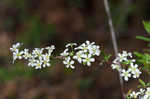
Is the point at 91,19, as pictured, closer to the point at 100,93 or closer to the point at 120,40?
the point at 120,40

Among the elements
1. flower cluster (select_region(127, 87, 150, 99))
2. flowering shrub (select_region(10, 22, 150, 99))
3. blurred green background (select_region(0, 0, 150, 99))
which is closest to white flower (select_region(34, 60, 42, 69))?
flowering shrub (select_region(10, 22, 150, 99))

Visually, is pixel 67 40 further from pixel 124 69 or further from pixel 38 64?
pixel 124 69

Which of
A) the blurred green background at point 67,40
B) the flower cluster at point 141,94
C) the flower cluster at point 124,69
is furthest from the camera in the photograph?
the blurred green background at point 67,40

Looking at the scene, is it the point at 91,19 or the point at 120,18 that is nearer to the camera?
the point at 120,18

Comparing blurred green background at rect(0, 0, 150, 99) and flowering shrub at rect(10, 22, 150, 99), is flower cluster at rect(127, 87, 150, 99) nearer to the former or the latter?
flowering shrub at rect(10, 22, 150, 99)

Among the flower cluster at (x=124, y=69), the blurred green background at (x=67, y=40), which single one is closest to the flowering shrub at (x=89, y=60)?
the flower cluster at (x=124, y=69)

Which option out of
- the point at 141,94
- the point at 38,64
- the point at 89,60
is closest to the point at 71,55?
the point at 89,60

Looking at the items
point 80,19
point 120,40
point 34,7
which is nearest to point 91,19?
point 80,19

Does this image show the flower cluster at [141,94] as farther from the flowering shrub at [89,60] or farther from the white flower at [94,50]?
the white flower at [94,50]

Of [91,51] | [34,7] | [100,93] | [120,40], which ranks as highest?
[34,7]
